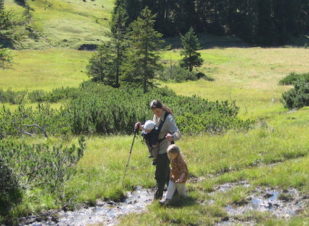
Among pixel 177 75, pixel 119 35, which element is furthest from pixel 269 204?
pixel 177 75

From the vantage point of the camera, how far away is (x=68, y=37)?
83.5 metres

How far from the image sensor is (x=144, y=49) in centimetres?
3328

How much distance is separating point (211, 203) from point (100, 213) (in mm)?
2517

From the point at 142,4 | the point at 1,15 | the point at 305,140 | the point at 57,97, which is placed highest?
the point at 142,4

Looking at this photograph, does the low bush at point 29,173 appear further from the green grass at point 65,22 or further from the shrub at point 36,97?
the green grass at point 65,22

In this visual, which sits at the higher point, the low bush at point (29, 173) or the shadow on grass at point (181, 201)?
the low bush at point (29, 173)

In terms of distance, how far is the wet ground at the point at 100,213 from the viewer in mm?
8500

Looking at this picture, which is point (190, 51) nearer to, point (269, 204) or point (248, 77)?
point (248, 77)

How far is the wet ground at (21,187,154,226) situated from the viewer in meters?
8.50

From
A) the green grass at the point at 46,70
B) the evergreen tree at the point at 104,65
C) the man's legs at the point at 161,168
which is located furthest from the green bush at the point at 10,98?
the man's legs at the point at 161,168

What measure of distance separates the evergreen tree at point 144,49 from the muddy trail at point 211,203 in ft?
79.2

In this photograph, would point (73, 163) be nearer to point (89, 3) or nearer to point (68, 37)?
point (68, 37)

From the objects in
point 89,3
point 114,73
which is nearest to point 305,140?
point 114,73

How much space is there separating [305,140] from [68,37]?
245 ft
